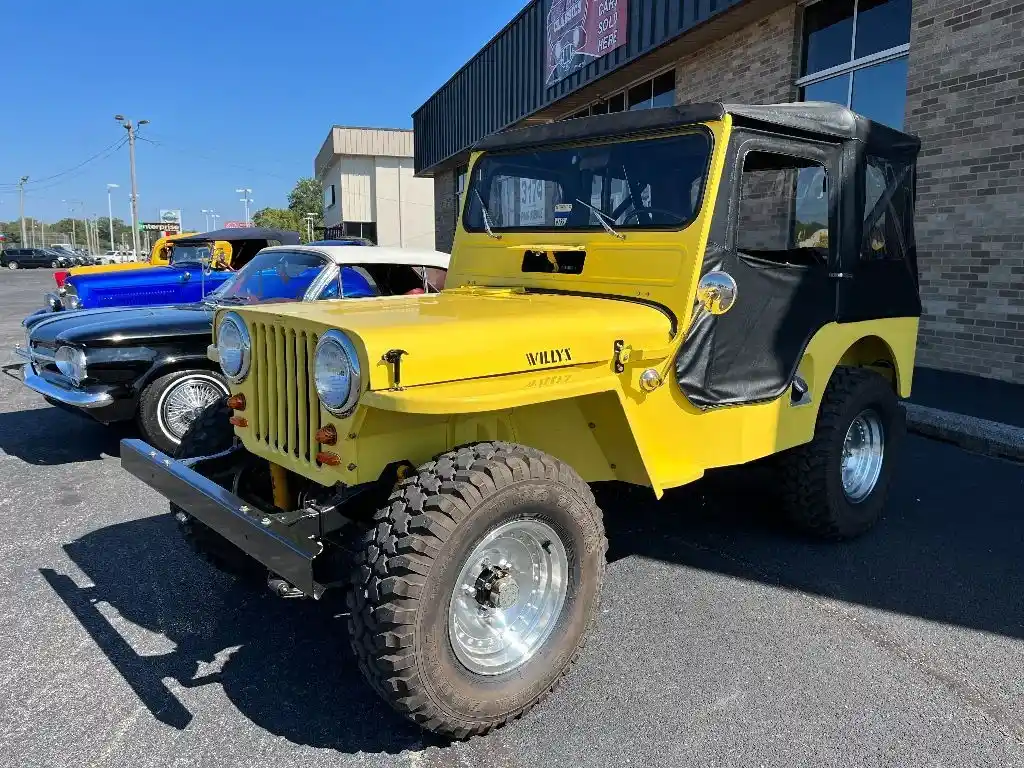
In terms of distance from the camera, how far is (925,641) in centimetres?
317

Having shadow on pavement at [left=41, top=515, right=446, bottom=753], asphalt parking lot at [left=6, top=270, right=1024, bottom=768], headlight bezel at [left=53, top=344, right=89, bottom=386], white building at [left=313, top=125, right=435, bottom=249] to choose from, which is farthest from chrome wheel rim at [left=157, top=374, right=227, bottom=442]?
white building at [left=313, top=125, right=435, bottom=249]

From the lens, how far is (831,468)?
3922 mm

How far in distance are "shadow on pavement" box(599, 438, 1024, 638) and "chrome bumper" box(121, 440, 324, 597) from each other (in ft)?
6.56

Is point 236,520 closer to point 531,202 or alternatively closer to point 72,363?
point 531,202

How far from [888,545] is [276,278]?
5003mm

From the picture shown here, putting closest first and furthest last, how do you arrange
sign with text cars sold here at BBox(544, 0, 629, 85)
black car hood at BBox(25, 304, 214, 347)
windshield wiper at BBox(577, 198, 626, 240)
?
windshield wiper at BBox(577, 198, 626, 240), black car hood at BBox(25, 304, 214, 347), sign with text cars sold here at BBox(544, 0, 629, 85)

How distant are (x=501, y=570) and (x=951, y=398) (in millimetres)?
5888

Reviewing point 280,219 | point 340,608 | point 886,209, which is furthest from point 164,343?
point 280,219

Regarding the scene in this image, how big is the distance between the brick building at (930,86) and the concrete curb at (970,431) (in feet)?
5.47

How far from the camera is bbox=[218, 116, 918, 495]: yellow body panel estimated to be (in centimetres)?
251

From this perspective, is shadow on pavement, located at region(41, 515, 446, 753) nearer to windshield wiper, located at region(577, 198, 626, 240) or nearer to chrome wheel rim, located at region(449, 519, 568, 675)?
chrome wheel rim, located at region(449, 519, 568, 675)

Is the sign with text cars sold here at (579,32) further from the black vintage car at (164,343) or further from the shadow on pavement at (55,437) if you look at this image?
the shadow on pavement at (55,437)

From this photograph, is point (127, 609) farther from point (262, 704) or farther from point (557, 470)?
point (557, 470)

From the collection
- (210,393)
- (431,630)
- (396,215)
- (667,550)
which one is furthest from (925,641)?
(396,215)
